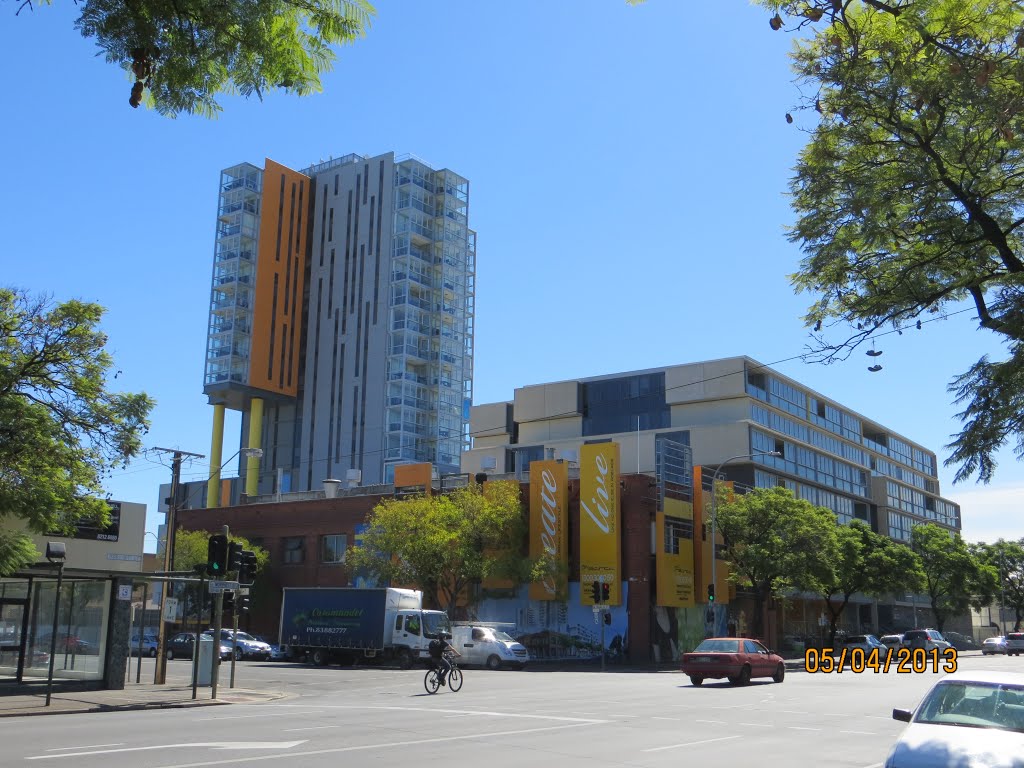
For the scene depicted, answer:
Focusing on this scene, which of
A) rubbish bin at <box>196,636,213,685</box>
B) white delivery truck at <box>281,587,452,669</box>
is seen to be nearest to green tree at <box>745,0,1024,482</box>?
rubbish bin at <box>196,636,213,685</box>

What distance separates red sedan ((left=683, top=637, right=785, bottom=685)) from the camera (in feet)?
90.1

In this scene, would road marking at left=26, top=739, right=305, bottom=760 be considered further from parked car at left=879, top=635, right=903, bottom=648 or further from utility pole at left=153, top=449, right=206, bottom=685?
parked car at left=879, top=635, right=903, bottom=648

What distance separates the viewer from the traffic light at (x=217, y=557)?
22.9 m

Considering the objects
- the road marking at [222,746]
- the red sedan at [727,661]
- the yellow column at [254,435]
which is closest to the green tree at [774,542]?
the red sedan at [727,661]

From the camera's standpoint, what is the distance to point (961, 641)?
326 ft

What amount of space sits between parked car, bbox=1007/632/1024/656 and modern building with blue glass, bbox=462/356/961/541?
15403 millimetres

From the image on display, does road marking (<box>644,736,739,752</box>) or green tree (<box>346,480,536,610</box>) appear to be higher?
green tree (<box>346,480,536,610</box>)

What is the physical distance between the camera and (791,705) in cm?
2134

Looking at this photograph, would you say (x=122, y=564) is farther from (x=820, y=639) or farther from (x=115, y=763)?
(x=820, y=639)

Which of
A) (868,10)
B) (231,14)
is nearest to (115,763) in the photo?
(231,14)

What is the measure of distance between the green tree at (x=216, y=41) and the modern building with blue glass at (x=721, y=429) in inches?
1941

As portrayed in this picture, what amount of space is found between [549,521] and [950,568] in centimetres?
4555

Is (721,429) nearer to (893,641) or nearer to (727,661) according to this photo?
(893,641)

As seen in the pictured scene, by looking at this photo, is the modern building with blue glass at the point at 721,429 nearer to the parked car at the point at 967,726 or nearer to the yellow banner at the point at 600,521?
the yellow banner at the point at 600,521
